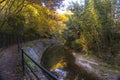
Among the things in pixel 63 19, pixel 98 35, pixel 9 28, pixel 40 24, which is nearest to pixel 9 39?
pixel 9 28

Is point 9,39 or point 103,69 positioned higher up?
point 9,39

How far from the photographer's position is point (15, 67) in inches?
322

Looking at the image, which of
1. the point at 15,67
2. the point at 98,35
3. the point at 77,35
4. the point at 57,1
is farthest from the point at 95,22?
the point at 15,67

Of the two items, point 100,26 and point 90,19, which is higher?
point 90,19

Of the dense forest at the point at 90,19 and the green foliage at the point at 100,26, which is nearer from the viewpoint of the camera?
the dense forest at the point at 90,19

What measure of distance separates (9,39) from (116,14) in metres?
11.0

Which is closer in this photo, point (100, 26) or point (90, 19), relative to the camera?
point (100, 26)

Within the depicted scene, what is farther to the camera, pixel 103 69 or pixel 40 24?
pixel 40 24

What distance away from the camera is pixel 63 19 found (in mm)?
23859

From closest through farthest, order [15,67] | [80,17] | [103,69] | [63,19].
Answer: [15,67]
[103,69]
[80,17]
[63,19]

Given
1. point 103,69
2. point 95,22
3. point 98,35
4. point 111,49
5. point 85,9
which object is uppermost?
point 85,9

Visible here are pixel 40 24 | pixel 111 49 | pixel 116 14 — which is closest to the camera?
pixel 116 14

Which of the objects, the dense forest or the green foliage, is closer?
the dense forest

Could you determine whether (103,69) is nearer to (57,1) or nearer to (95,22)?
(95,22)
